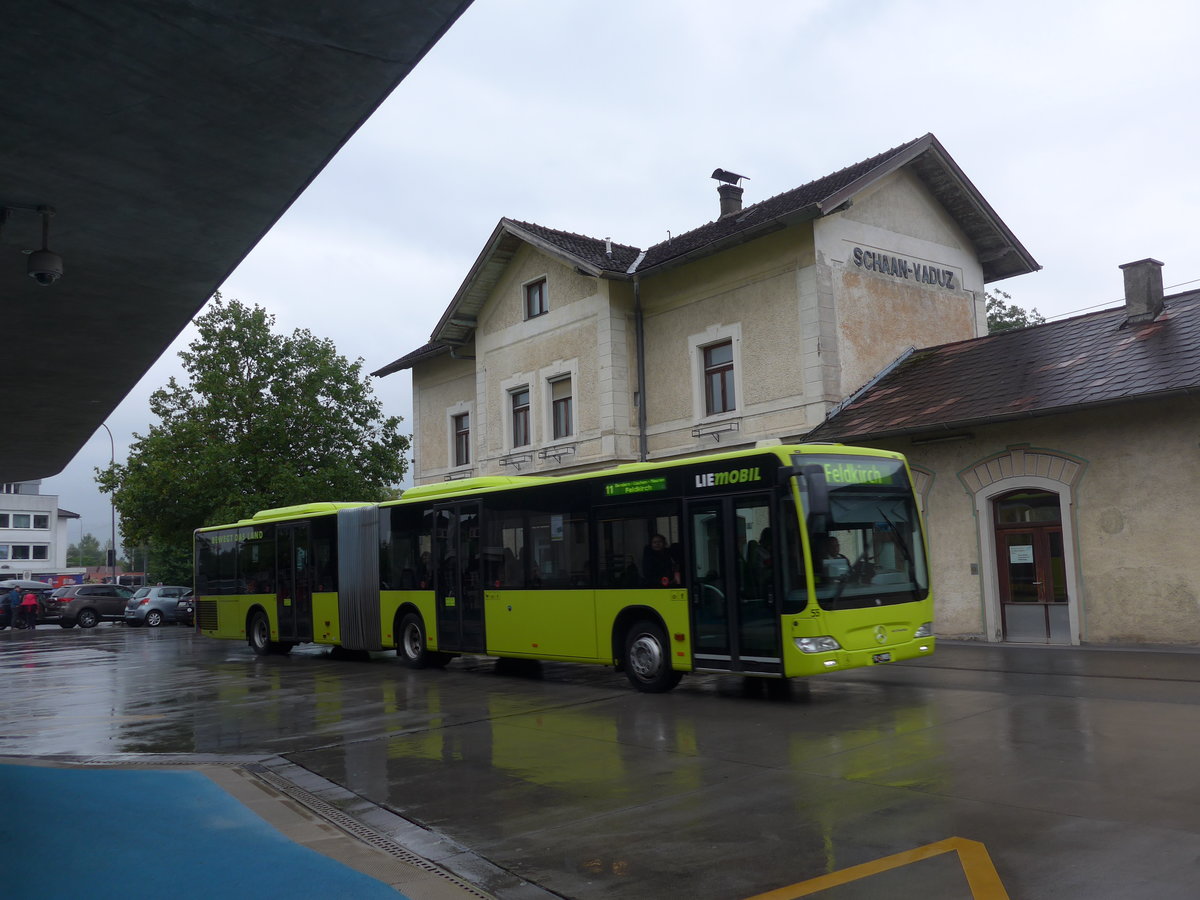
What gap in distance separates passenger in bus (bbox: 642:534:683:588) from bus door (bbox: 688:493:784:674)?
0.32 metres

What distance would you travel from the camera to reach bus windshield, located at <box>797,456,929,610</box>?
1180 cm

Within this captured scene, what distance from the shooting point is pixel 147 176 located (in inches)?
235

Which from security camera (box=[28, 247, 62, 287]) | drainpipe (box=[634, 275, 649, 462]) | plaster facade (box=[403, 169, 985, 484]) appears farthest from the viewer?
drainpipe (box=[634, 275, 649, 462])

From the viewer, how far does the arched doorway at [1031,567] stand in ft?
57.7

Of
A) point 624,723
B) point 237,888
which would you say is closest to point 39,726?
point 624,723

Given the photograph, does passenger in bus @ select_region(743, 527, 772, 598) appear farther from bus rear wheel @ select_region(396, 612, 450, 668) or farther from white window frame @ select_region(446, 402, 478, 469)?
white window frame @ select_region(446, 402, 478, 469)

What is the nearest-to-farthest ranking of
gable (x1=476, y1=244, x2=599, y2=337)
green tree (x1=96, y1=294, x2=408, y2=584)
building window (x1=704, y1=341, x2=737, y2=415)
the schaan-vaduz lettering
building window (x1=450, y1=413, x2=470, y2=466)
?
the schaan-vaduz lettering
building window (x1=704, y1=341, x2=737, y2=415)
gable (x1=476, y1=244, x2=599, y2=337)
building window (x1=450, y1=413, x2=470, y2=466)
green tree (x1=96, y1=294, x2=408, y2=584)

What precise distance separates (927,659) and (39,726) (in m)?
12.4

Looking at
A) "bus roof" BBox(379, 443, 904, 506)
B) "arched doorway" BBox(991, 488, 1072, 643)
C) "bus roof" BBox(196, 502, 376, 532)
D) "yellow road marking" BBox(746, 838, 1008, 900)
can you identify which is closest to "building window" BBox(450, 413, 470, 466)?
"bus roof" BBox(196, 502, 376, 532)

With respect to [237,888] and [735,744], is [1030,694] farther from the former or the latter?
[237,888]

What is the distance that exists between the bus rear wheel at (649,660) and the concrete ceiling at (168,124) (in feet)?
24.0

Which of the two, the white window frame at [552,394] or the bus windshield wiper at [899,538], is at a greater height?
the white window frame at [552,394]

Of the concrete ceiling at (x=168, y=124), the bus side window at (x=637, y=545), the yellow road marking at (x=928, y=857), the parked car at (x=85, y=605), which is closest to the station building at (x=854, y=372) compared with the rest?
the bus side window at (x=637, y=545)

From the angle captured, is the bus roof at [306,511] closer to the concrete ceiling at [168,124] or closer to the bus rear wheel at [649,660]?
the bus rear wheel at [649,660]
